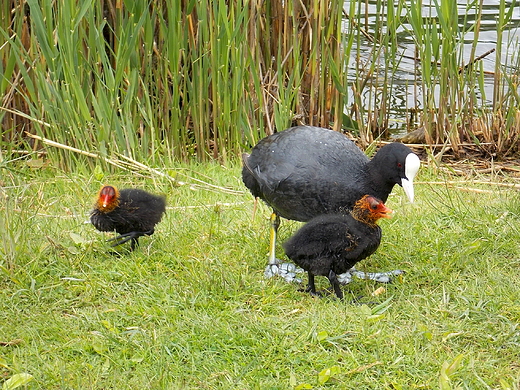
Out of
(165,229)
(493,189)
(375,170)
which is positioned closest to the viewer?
(375,170)

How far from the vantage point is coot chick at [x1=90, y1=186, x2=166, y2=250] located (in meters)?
3.63

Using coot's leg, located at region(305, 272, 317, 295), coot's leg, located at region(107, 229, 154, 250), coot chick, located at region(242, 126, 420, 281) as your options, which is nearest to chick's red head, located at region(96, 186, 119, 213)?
coot's leg, located at region(107, 229, 154, 250)

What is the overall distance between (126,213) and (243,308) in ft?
2.81

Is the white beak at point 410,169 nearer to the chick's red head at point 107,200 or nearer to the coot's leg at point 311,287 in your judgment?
the coot's leg at point 311,287

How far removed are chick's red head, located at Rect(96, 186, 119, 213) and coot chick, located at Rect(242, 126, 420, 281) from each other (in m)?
0.71

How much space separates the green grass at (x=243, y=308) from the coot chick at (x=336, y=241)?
17 centimetres

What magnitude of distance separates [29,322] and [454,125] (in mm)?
3477

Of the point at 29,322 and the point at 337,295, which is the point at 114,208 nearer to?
the point at 29,322

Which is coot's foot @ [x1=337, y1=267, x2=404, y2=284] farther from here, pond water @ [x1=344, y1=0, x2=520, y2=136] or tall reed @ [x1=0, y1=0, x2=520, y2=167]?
pond water @ [x1=344, y1=0, x2=520, y2=136]

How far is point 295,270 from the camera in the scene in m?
3.67

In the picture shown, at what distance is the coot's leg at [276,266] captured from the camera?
11.6 feet

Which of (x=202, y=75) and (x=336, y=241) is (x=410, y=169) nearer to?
(x=336, y=241)

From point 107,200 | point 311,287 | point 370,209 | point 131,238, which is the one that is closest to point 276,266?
point 311,287

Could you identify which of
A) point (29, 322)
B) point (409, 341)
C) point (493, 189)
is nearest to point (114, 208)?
point (29, 322)
